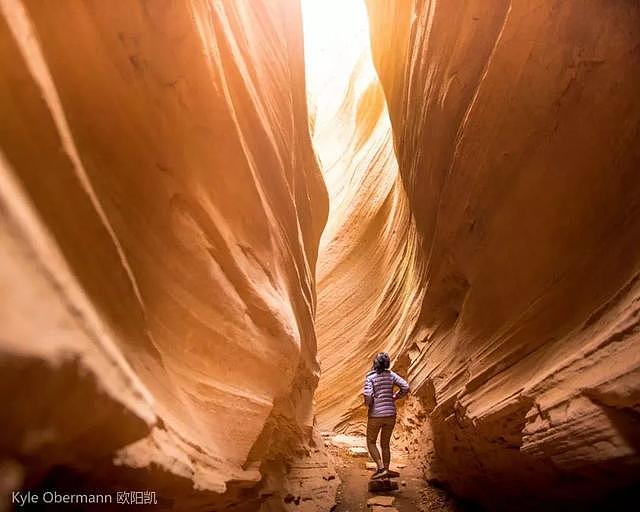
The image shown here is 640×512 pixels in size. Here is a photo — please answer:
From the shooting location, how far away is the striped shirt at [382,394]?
5.12m

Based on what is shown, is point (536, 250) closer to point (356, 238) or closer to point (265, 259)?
point (265, 259)

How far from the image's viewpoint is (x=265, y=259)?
3.54 meters

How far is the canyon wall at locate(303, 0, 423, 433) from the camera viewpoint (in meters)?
8.04

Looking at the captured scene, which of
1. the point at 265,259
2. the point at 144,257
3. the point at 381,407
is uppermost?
the point at 265,259

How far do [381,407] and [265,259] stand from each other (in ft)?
8.19

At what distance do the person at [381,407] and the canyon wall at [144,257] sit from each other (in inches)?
41.0

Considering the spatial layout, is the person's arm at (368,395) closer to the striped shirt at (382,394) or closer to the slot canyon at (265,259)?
the striped shirt at (382,394)

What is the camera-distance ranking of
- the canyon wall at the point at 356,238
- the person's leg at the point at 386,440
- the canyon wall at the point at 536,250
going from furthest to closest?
the canyon wall at the point at 356,238
the person's leg at the point at 386,440
the canyon wall at the point at 536,250

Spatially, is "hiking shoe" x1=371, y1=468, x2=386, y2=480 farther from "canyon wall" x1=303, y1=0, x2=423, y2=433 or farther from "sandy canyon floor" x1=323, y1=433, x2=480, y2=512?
"canyon wall" x1=303, y1=0, x2=423, y2=433

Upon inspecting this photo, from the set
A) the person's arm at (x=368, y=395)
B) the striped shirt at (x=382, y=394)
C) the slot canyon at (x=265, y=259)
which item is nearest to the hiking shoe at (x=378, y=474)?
the slot canyon at (x=265, y=259)

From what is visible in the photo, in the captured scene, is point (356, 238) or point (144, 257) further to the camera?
point (356, 238)

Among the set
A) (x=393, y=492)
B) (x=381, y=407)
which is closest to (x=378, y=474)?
(x=393, y=492)

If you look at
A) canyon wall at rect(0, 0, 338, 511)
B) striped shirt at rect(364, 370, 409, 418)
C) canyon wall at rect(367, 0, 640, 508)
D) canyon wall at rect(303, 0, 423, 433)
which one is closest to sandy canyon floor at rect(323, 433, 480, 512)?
canyon wall at rect(367, 0, 640, 508)

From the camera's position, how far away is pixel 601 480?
255 centimetres
